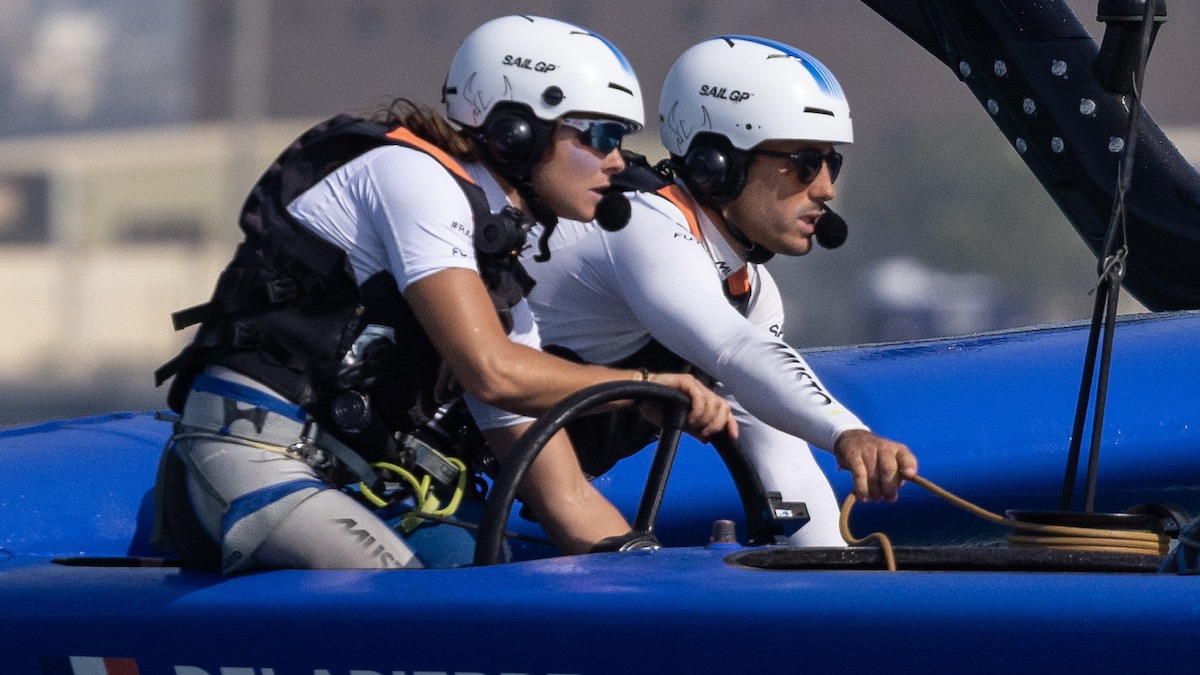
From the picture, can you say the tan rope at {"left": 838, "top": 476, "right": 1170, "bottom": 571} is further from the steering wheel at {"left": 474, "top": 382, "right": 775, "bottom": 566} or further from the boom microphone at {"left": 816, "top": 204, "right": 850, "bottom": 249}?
Result: the boom microphone at {"left": 816, "top": 204, "right": 850, "bottom": 249}

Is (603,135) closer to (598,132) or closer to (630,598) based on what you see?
(598,132)

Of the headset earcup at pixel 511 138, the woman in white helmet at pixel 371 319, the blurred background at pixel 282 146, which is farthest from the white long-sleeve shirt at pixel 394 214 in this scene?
the blurred background at pixel 282 146

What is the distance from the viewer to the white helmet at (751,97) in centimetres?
348

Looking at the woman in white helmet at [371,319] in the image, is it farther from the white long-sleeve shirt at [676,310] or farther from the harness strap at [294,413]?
the white long-sleeve shirt at [676,310]

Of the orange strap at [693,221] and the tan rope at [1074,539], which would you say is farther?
the orange strap at [693,221]

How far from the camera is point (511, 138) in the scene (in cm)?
304

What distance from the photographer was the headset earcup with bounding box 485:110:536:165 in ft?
9.96

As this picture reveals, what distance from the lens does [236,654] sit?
9.04ft

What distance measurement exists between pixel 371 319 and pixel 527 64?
1.64ft

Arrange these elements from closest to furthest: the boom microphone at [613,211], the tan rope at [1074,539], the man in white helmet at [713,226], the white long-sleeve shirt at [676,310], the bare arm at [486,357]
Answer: the tan rope at [1074,539], the bare arm at [486,357], the white long-sleeve shirt at [676,310], the boom microphone at [613,211], the man in white helmet at [713,226]

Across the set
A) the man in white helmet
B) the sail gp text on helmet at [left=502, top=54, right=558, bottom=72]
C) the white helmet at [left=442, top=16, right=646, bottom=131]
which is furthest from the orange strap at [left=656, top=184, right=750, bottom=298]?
the sail gp text on helmet at [left=502, top=54, right=558, bottom=72]

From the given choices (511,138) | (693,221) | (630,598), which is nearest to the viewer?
(630,598)

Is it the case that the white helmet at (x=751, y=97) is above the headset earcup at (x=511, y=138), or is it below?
above

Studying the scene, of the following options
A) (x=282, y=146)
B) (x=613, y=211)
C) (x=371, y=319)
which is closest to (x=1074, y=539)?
(x=613, y=211)
